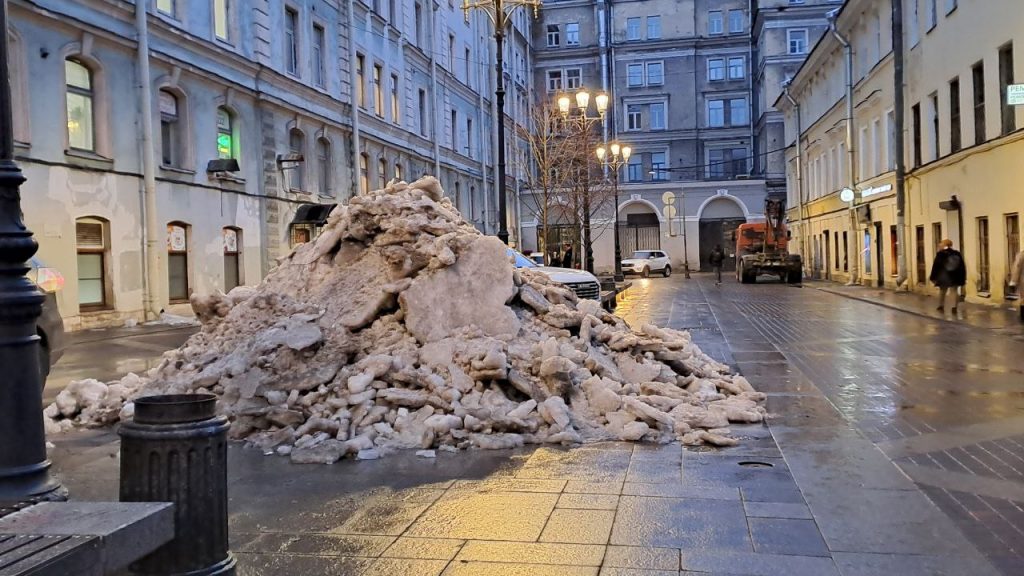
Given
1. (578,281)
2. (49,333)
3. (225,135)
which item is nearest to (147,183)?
(225,135)

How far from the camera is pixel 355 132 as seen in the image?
30.3 m

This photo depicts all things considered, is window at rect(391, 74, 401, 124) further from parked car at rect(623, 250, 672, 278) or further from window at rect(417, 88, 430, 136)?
parked car at rect(623, 250, 672, 278)

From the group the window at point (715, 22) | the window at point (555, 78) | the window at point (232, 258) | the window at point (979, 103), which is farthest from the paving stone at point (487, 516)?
the window at point (715, 22)

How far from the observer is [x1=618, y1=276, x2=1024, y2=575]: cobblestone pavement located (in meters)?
4.67

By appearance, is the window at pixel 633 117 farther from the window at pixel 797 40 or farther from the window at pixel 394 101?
the window at pixel 394 101

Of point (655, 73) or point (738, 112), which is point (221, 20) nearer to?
point (655, 73)

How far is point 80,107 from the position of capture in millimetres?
18406

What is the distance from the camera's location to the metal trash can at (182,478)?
3281 millimetres

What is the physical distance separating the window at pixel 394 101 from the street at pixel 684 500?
2798cm

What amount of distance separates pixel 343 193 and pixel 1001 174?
19679 millimetres

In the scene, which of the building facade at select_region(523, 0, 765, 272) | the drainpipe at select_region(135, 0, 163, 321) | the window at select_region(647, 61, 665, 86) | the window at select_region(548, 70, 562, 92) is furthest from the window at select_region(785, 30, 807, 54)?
the drainpipe at select_region(135, 0, 163, 321)

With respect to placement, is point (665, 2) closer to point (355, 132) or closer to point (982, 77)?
point (355, 132)

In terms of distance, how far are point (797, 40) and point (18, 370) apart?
187ft

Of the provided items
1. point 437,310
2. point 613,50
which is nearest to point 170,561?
point 437,310
